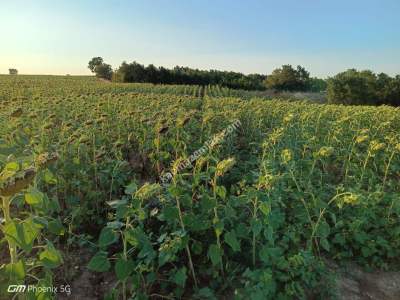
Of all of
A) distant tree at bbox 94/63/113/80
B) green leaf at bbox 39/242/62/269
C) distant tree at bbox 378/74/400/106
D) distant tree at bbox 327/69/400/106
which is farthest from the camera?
distant tree at bbox 94/63/113/80

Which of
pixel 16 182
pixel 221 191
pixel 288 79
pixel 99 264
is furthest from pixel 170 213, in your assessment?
pixel 288 79

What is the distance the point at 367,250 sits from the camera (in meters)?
3.44

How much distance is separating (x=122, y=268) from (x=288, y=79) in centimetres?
5401

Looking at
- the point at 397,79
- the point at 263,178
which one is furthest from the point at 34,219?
the point at 397,79

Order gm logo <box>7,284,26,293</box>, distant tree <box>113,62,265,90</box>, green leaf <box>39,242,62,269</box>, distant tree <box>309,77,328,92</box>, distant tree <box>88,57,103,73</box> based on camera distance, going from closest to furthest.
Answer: green leaf <box>39,242,62,269</box>
gm logo <box>7,284,26,293</box>
distant tree <box>113,62,265,90</box>
distant tree <box>309,77,328,92</box>
distant tree <box>88,57,103,73</box>

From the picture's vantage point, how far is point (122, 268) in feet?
7.87

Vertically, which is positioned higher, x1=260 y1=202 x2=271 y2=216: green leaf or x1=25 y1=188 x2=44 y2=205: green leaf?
x1=25 y1=188 x2=44 y2=205: green leaf

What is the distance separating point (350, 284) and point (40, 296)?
2.38m

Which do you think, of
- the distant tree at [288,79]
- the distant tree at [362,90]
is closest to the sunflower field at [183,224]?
the distant tree at [362,90]

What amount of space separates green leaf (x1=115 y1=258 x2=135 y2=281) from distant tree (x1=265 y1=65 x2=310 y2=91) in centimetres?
5009

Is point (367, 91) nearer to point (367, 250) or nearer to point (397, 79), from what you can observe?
point (397, 79)

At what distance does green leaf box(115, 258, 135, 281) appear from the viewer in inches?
94.1

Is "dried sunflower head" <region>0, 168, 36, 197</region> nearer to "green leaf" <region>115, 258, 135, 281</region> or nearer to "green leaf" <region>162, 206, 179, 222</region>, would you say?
"green leaf" <region>115, 258, 135, 281</region>

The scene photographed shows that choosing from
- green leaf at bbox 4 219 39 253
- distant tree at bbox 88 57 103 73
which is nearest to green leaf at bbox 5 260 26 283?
green leaf at bbox 4 219 39 253
